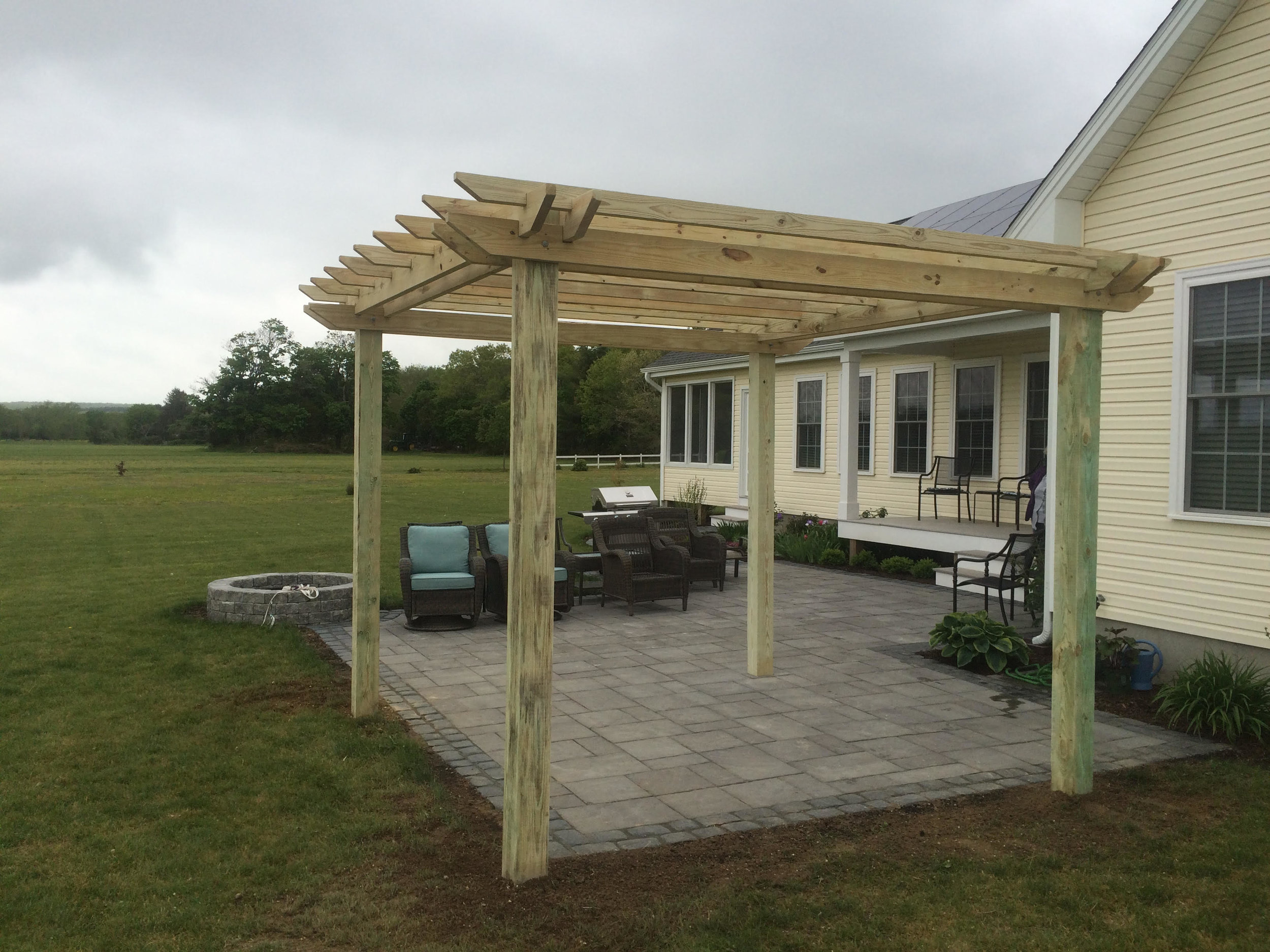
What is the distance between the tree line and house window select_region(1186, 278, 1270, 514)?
1998 inches

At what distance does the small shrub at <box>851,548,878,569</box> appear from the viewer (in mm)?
13562

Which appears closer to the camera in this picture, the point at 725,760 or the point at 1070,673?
the point at 1070,673

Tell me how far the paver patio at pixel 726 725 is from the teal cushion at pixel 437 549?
0.71 metres

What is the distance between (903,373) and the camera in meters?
14.3

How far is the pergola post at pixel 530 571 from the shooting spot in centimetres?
375

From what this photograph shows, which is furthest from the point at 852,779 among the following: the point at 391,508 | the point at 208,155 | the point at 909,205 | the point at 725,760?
the point at 909,205

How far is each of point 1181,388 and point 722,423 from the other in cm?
1217

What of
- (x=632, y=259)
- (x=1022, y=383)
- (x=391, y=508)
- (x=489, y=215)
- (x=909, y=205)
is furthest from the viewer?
(x=909, y=205)

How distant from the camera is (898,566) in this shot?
1298 centimetres

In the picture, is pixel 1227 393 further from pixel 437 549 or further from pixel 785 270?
pixel 437 549

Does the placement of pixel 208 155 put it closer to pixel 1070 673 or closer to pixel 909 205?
pixel 1070 673

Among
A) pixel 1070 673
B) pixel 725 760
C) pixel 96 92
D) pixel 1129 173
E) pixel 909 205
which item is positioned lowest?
pixel 725 760

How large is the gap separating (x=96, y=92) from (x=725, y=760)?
8.39 meters

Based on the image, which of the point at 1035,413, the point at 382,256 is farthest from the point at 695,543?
the point at 382,256
